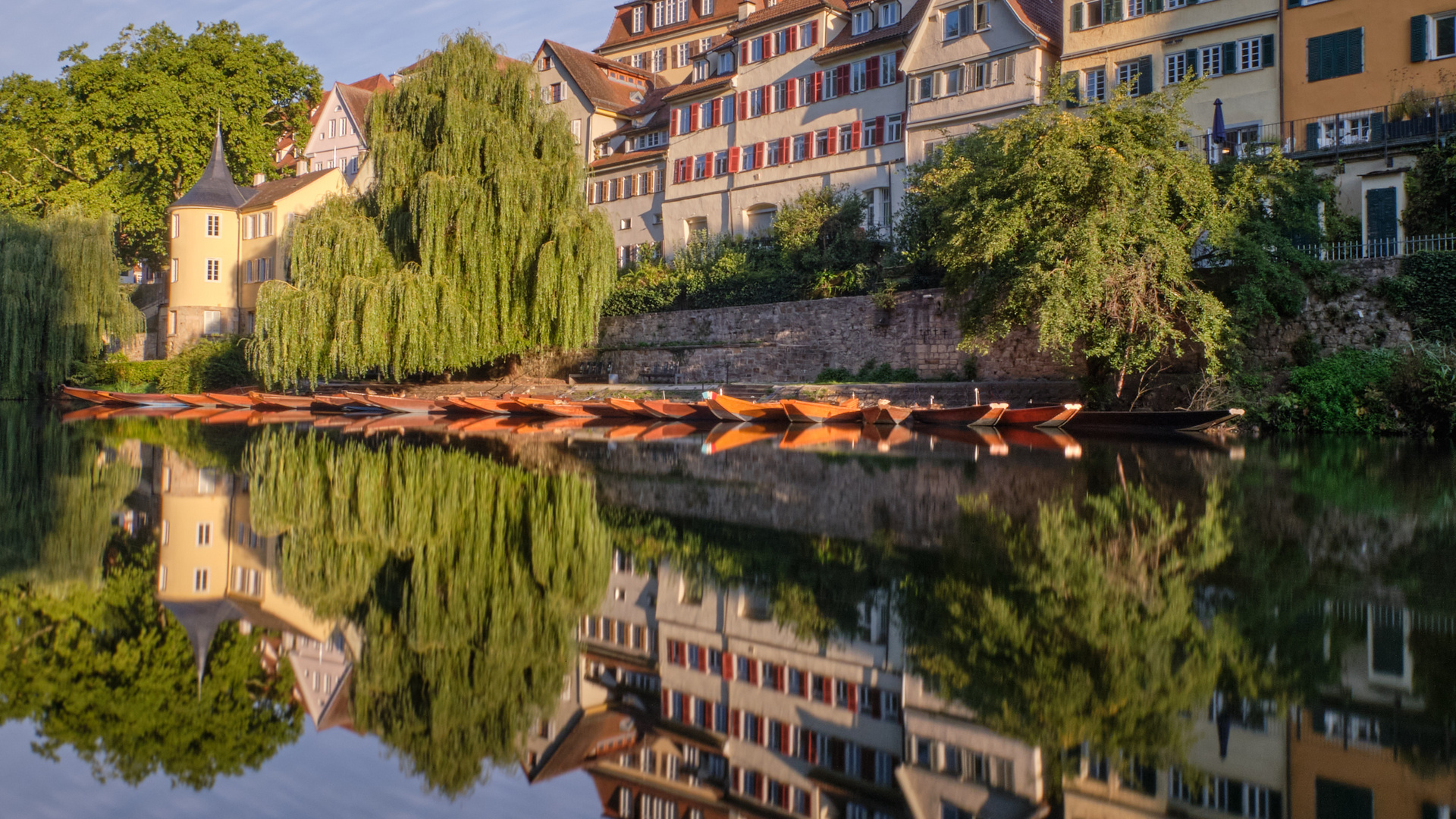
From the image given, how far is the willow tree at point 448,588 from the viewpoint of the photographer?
13.8ft

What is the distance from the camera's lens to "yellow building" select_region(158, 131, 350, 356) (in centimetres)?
5238

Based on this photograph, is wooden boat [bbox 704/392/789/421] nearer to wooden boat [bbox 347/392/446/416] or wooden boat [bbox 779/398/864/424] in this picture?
wooden boat [bbox 779/398/864/424]

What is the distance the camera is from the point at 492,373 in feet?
129

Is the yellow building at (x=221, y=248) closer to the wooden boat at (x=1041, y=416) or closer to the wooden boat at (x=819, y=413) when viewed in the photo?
the wooden boat at (x=819, y=413)

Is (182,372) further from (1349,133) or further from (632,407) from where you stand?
(1349,133)

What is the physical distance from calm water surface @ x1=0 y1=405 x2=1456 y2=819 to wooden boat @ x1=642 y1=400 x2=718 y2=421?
18.7 metres

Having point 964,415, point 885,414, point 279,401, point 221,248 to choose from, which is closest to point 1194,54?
point 964,415

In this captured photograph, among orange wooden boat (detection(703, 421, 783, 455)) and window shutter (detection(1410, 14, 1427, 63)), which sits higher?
window shutter (detection(1410, 14, 1427, 63))

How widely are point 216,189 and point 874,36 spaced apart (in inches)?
1278

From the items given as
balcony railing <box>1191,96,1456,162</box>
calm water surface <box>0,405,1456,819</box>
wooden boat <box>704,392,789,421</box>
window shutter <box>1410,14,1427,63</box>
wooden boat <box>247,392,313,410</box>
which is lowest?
calm water surface <box>0,405,1456,819</box>

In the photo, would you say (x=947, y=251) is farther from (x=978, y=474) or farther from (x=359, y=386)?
(x=359, y=386)

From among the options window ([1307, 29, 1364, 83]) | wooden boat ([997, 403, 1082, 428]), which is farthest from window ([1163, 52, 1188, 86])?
wooden boat ([997, 403, 1082, 428])

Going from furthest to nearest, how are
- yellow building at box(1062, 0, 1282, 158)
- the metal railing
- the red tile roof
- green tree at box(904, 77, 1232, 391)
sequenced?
the red tile roof < yellow building at box(1062, 0, 1282, 158) < the metal railing < green tree at box(904, 77, 1232, 391)

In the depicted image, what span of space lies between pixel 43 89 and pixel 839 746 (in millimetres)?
61444
